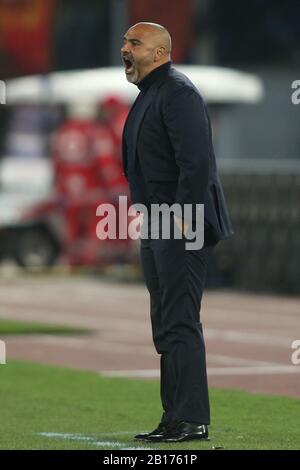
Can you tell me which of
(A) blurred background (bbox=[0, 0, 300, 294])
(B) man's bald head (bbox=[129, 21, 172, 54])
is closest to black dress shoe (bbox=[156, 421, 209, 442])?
(B) man's bald head (bbox=[129, 21, 172, 54])

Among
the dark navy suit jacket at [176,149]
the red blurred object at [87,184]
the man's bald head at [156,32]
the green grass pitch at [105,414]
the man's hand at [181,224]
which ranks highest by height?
the red blurred object at [87,184]

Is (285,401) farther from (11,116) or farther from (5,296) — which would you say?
(11,116)

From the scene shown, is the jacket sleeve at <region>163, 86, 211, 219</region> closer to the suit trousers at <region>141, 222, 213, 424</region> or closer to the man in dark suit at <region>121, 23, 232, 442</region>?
the man in dark suit at <region>121, 23, 232, 442</region>

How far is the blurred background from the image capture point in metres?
25.5

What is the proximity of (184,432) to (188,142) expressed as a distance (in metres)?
1.50

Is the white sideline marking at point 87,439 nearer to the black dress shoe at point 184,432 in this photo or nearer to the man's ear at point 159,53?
the black dress shoe at point 184,432

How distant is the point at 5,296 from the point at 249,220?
3844 mm

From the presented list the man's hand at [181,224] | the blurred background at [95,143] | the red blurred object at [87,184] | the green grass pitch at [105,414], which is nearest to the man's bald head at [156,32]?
the man's hand at [181,224]

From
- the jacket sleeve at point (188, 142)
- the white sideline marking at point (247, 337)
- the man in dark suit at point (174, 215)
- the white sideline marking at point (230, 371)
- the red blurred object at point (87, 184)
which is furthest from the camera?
the red blurred object at point (87, 184)

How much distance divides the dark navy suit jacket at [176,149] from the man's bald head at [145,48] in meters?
0.05

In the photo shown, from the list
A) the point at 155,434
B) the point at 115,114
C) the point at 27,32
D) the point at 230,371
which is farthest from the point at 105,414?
the point at 27,32

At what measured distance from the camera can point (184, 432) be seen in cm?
891

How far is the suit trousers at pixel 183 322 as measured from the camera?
8922 millimetres

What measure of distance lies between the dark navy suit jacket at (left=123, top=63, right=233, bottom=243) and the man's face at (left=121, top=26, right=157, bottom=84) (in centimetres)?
6
